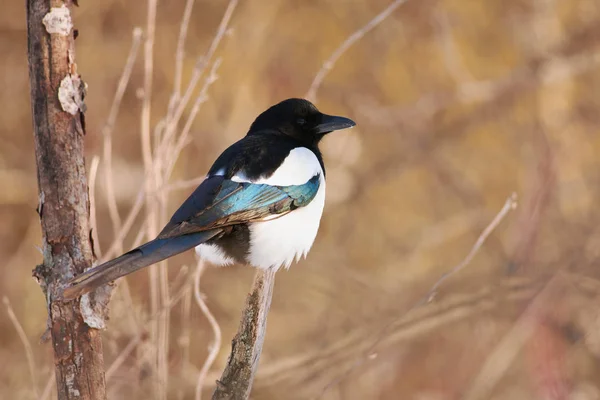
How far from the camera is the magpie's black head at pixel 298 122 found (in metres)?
2.69

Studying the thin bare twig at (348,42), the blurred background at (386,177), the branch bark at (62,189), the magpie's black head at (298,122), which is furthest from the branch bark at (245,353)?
the blurred background at (386,177)

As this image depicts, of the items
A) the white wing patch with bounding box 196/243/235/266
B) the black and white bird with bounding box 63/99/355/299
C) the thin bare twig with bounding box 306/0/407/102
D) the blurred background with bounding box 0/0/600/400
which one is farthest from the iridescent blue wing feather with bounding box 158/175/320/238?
the blurred background with bounding box 0/0/600/400

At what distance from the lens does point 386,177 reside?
17.0 feet

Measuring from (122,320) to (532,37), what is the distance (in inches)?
116

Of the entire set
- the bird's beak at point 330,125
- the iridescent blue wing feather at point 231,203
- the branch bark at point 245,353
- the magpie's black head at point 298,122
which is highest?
the magpie's black head at point 298,122

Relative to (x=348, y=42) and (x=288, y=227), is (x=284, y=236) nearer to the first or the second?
(x=288, y=227)

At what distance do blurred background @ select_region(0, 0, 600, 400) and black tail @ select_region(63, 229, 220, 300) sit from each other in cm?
162

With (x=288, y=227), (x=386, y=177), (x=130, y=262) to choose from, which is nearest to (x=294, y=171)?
(x=288, y=227)

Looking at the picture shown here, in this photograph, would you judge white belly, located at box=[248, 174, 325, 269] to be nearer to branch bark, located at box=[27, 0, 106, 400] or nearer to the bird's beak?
the bird's beak

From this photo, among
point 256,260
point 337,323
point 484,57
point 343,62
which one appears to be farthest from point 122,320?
Answer: point 484,57


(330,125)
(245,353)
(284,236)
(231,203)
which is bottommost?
(245,353)

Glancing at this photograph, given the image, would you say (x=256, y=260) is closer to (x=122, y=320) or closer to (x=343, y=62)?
(x=122, y=320)

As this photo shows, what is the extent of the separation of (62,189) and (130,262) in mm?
190

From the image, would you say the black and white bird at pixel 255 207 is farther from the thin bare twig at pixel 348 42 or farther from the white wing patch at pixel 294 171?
the thin bare twig at pixel 348 42
